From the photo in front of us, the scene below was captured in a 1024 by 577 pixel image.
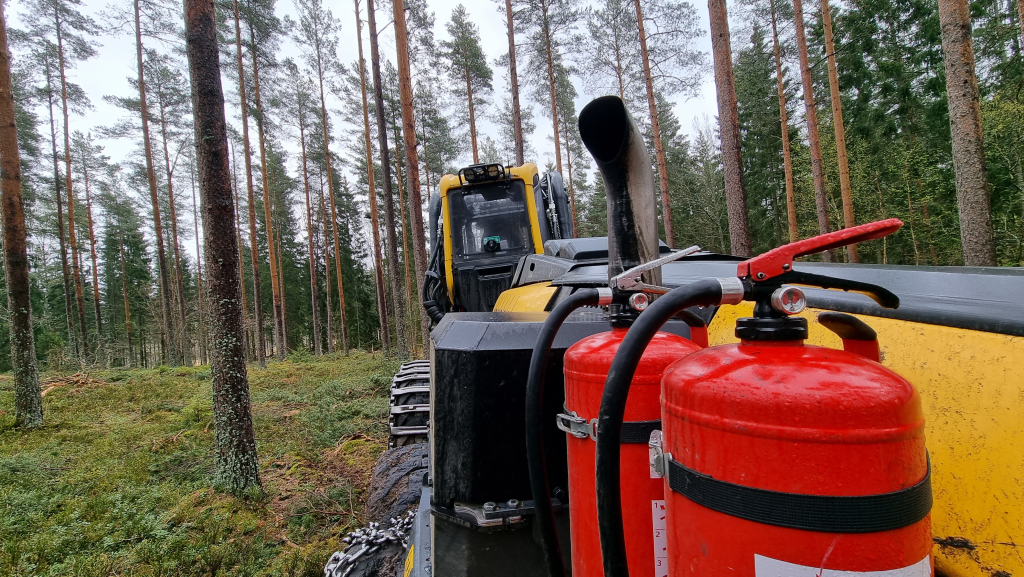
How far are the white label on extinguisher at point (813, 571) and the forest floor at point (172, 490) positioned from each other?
3.41 metres

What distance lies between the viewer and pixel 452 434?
4.58 ft

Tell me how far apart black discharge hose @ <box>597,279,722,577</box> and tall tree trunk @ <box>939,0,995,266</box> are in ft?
27.5

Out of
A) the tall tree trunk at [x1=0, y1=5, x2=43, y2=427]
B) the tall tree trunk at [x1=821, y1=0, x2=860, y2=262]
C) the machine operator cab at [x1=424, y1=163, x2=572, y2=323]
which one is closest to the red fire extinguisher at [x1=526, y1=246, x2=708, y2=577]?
the machine operator cab at [x1=424, y1=163, x2=572, y2=323]

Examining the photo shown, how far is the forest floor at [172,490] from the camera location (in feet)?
11.3

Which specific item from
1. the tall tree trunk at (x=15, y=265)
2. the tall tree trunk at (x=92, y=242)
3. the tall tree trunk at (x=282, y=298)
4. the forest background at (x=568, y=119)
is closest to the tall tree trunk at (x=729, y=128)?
the forest background at (x=568, y=119)

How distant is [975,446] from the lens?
37.3 inches

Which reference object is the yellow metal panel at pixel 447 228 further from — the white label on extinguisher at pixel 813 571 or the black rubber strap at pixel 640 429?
the white label on extinguisher at pixel 813 571

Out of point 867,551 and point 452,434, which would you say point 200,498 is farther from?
point 867,551

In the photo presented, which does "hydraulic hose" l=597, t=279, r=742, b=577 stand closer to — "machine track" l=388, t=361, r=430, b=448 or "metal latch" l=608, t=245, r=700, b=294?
"metal latch" l=608, t=245, r=700, b=294

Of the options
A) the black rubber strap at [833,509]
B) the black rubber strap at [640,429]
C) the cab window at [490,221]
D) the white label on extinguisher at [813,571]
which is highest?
the cab window at [490,221]

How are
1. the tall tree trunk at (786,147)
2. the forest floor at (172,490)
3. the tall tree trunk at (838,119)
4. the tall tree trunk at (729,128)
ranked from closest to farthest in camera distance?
the forest floor at (172,490) < the tall tree trunk at (729,128) < the tall tree trunk at (838,119) < the tall tree trunk at (786,147)

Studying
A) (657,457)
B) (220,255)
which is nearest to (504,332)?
(657,457)

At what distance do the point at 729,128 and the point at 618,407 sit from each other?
9.71 metres

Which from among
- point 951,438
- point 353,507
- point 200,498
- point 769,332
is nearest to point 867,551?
point 769,332
